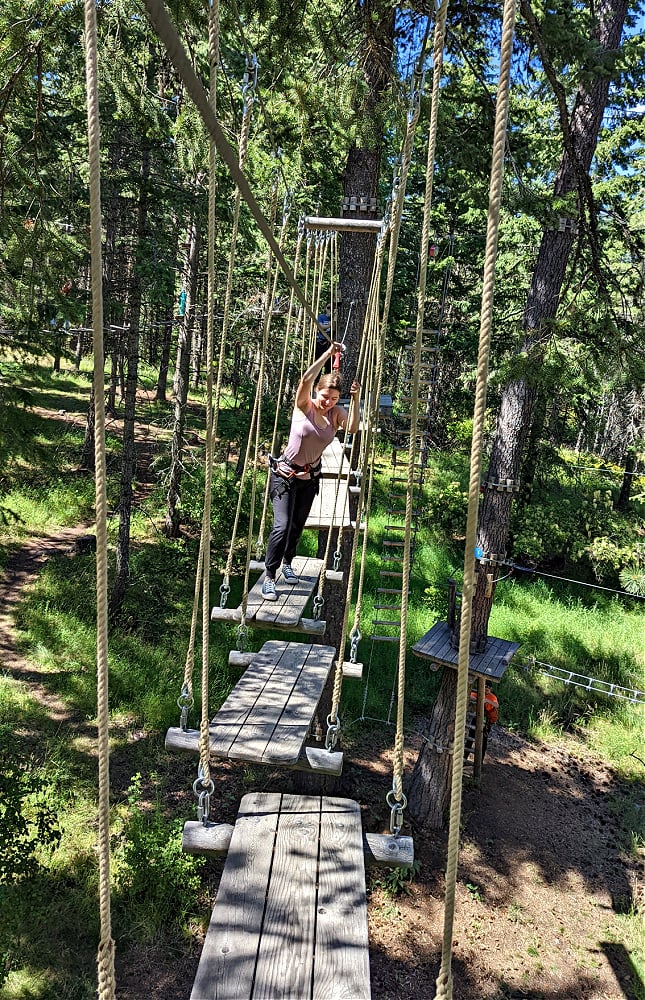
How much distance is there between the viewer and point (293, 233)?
12.2 metres

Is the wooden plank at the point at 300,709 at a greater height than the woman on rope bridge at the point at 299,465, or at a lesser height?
lesser

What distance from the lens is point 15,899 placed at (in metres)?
5.05

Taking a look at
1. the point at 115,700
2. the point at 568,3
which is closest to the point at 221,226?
the point at 568,3

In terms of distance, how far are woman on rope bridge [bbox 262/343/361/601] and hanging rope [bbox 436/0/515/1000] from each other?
8.76 ft

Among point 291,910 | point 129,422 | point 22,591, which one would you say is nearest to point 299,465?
point 291,910

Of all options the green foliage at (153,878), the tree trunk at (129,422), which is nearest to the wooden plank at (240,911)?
the green foliage at (153,878)

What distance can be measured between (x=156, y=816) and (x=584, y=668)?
6.89 m

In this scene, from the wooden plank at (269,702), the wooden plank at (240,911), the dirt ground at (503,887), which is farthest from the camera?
the dirt ground at (503,887)

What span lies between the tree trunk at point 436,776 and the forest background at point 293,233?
193 cm

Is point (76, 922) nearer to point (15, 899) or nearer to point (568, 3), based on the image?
point (15, 899)

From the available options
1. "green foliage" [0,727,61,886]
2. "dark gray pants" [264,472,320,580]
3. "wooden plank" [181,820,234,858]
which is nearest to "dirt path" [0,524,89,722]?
"green foliage" [0,727,61,886]

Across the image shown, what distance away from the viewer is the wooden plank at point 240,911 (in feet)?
6.20

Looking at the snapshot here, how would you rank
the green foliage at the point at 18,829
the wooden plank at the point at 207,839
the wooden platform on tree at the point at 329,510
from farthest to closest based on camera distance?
the green foliage at the point at 18,829, the wooden platform on tree at the point at 329,510, the wooden plank at the point at 207,839

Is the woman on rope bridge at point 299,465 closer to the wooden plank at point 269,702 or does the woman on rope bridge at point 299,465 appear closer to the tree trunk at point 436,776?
the wooden plank at point 269,702
